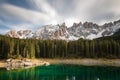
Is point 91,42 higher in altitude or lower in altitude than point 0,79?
higher

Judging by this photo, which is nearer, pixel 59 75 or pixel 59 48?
pixel 59 75

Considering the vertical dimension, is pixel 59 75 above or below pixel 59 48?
below

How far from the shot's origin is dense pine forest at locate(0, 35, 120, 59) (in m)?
134

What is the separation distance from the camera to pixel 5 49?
131m

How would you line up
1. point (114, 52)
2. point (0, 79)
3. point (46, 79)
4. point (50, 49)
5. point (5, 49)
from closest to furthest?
point (0, 79) < point (46, 79) < point (5, 49) < point (114, 52) < point (50, 49)

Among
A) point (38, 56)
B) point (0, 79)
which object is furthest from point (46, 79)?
point (38, 56)

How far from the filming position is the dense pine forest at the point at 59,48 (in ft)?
439

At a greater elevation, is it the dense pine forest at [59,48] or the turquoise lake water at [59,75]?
the dense pine forest at [59,48]

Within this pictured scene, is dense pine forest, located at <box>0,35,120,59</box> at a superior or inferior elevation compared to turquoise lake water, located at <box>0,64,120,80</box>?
superior

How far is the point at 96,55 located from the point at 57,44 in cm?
3404

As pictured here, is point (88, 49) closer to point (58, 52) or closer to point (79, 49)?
point (79, 49)

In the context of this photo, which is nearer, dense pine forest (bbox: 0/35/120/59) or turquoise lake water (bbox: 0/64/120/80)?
turquoise lake water (bbox: 0/64/120/80)

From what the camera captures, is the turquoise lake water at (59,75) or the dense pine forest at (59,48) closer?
the turquoise lake water at (59,75)

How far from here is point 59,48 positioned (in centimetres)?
15875
